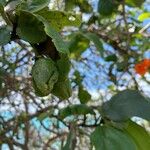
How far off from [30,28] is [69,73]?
0.33 meters

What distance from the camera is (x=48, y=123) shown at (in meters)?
3.01

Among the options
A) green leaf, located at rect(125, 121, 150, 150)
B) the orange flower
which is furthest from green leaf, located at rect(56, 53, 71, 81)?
the orange flower

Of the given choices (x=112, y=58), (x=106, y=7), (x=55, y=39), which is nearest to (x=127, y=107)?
(x=55, y=39)

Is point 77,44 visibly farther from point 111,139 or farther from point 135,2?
point 111,139

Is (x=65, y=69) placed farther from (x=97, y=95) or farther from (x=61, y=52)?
(x=97, y=95)

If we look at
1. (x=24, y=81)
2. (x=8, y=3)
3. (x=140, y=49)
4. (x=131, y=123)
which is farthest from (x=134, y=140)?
(x=140, y=49)

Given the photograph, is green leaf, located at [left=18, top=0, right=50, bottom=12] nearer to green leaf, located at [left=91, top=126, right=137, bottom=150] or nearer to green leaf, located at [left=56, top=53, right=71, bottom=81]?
green leaf, located at [left=56, top=53, right=71, bottom=81]

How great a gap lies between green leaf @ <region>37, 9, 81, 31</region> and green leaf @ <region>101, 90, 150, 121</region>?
360mm

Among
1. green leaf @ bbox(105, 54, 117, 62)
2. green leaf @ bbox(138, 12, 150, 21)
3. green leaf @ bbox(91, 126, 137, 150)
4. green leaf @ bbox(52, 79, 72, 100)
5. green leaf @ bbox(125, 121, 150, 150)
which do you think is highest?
green leaf @ bbox(52, 79, 72, 100)

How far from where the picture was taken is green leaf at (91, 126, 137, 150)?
52.5 inches

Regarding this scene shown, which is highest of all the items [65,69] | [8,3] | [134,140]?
[8,3]

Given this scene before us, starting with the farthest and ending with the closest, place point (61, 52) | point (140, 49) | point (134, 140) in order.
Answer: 1. point (140, 49)
2. point (134, 140)
3. point (61, 52)

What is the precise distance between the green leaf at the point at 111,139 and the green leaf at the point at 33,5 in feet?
1.57

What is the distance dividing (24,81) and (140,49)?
0.84 m
